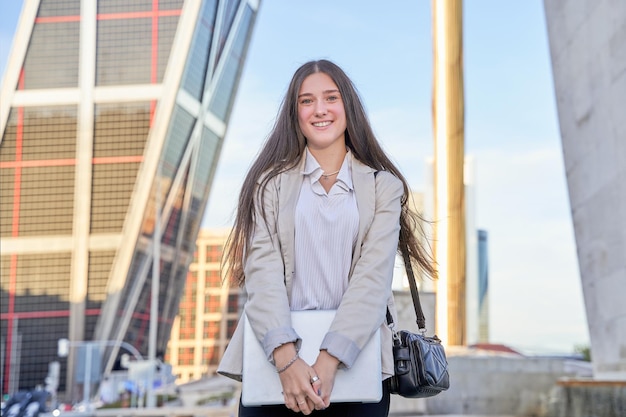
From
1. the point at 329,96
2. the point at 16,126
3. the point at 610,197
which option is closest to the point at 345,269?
the point at 329,96

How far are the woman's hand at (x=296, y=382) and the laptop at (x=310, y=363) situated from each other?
1.3 inches

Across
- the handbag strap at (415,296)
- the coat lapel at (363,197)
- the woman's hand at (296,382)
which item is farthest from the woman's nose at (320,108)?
the woman's hand at (296,382)

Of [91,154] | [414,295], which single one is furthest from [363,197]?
[91,154]

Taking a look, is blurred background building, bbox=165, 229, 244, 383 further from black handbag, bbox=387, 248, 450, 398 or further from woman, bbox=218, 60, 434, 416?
black handbag, bbox=387, 248, 450, 398

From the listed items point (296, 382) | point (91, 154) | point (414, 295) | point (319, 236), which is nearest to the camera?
point (296, 382)

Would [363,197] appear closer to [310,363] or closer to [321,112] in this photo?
[321,112]

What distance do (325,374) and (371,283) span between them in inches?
8.4

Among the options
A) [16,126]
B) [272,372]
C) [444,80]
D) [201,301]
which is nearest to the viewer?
[272,372]

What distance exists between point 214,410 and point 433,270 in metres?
5.90

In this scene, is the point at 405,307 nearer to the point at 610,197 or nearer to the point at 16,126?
the point at 610,197

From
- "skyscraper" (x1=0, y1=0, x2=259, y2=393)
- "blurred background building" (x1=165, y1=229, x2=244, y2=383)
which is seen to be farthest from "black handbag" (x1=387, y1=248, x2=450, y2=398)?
"blurred background building" (x1=165, y1=229, x2=244, y2=383)

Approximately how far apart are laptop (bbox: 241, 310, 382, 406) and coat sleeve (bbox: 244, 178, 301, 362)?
0.03m

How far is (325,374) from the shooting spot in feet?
5.49

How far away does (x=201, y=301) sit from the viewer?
313 feet
